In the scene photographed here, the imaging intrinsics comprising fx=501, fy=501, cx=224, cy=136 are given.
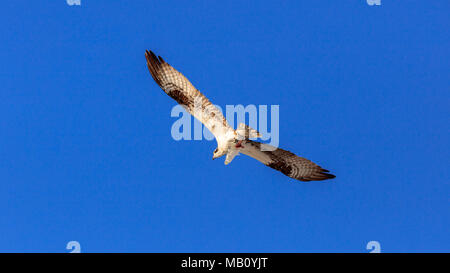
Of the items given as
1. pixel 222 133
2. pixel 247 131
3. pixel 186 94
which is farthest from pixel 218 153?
pixel 186 94

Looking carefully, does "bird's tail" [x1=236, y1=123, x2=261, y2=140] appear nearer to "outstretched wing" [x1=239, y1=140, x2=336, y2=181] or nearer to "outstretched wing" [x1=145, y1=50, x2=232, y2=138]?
"outstretched wing" [x1=145, y1=50, x2=232, y2=138]

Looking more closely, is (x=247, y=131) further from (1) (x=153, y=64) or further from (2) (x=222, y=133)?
(1) (x=153, y=64)

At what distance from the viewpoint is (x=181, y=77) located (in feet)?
37.4

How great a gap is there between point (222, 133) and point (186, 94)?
1225 mm

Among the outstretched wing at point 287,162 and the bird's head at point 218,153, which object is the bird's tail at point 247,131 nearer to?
the bird's head at point 218,153

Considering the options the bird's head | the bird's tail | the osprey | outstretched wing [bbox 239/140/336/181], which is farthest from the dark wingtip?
outstretched wing [bbox 239/140/336/181]

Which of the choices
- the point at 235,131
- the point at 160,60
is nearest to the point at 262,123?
the point at 235,131

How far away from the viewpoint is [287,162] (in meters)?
12.0

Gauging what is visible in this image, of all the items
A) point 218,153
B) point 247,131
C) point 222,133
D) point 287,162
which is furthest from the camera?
point 287,162

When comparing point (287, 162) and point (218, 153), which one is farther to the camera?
point (287, 162)

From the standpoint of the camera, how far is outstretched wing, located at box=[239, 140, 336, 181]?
1165 centimetres

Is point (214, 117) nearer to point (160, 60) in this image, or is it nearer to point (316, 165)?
point (160, 60)
